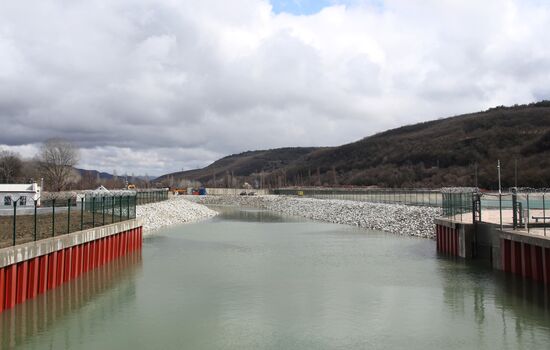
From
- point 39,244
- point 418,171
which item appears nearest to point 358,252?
point 39,244

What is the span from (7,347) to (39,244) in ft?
15.3

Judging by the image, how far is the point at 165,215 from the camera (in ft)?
198

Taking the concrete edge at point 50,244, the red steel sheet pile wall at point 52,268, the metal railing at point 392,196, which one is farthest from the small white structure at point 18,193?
the metal railing at point 392,196

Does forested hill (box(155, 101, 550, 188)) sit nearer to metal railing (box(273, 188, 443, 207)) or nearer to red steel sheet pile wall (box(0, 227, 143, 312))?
metal railing (box(273, 188, 443, 207))

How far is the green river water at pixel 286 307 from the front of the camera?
14.9m

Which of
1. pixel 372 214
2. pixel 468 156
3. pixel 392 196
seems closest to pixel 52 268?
pixel 372 214

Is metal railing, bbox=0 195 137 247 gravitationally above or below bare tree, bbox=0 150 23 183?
below

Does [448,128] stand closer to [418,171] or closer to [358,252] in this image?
[418,171]

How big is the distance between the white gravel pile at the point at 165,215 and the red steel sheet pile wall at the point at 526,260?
33.7 meters

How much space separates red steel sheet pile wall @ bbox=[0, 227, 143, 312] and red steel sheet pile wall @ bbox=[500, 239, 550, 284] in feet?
60.4

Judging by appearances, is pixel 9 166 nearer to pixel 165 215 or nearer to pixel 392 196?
pixel 165 215

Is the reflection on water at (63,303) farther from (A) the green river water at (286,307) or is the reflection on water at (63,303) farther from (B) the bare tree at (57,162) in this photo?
(B) the bare tree at (57,162)

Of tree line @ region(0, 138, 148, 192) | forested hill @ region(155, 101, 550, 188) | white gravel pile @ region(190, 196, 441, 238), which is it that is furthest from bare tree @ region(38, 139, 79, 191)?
forested hill @ region(155, 101, 550, 188)

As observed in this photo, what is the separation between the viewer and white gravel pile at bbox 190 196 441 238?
45.9 m
